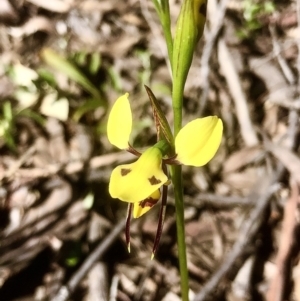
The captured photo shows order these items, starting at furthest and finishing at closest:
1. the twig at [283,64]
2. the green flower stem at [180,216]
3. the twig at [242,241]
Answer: the twig at [283,64], the twig at [242,241], the green flower stem at [180,216]

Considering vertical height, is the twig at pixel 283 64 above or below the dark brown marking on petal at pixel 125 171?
below

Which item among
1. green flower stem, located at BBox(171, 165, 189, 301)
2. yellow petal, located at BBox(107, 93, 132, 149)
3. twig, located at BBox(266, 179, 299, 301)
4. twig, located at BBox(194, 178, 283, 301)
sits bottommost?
twig, located at BBox(266, 179, 299, 301)

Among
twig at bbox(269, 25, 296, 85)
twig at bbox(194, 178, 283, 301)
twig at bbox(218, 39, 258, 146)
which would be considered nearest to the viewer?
twig at bbox(194, 178, 283, 301)

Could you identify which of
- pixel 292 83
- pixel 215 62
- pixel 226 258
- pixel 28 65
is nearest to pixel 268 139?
pixel 292 83

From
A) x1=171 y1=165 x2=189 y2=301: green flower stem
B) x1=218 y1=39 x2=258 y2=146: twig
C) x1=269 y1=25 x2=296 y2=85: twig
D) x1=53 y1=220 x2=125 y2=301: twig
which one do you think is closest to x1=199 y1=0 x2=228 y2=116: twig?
x1=218 y1=39 x2=258 y2=146: twig

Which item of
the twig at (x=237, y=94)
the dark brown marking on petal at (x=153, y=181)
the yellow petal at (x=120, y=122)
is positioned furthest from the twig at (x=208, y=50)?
the dark brown marking on petal at (x=153, y=181)

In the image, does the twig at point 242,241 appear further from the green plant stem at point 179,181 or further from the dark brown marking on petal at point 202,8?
the dark brown marking on petal at point 202,8

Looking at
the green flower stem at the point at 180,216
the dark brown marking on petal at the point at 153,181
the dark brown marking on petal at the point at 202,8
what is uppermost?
the dark brown marking on petal at the point at 202,8

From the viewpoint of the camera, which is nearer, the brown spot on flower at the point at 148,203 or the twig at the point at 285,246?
the brown spot on flower at the point at 148,203

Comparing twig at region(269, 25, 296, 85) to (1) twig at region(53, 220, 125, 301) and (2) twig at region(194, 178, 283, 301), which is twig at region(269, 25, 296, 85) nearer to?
(2) twig at region(194, 178, 283, 301)
